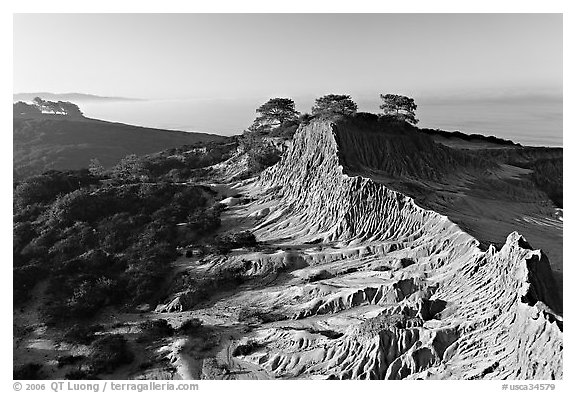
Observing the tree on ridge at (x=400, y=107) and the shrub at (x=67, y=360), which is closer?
the shrub at (x=67, y=360)

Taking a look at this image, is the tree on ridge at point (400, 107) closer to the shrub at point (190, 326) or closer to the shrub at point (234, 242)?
the shrub at point (234, 242)

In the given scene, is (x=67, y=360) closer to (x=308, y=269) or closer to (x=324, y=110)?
(x=308, y=269)

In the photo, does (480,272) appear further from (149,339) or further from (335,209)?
(149,339)

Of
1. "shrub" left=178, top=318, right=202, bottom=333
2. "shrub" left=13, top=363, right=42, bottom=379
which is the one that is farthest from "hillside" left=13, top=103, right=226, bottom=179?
"shrub" left=178, top=318, right=202, bottom=333

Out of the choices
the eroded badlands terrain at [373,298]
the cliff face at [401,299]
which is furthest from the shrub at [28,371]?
the cliff face at [401,299]

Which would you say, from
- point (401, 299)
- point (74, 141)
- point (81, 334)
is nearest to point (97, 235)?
point (81, 334)
